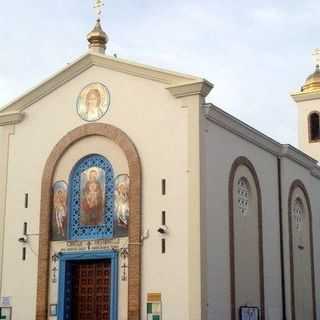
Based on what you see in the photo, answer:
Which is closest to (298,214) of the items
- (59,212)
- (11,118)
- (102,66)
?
(59,212)

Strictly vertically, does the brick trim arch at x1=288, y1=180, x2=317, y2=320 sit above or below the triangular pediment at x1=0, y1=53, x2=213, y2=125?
below

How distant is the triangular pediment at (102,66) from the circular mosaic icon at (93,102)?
0.66m

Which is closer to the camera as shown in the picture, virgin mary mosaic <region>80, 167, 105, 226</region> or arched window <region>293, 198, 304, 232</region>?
virgin mary mosaic <region>80, 167, 105, 226</region>

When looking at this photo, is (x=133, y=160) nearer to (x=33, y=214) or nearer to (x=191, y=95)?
(x=191, y=95)

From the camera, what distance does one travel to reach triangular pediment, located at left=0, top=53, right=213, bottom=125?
2012 cm

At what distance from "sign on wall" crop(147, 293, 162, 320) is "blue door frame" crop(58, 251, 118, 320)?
106 cm

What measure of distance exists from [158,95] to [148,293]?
5543 mm

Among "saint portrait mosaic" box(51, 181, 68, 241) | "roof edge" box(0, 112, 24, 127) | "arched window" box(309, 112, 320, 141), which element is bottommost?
"saint portrait mosaic" box(51, 181, 68, 241)

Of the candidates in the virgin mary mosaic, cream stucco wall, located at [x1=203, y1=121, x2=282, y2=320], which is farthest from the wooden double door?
cream stucco wall, located at [x1=203, y1=121, x2=282, y2=320]

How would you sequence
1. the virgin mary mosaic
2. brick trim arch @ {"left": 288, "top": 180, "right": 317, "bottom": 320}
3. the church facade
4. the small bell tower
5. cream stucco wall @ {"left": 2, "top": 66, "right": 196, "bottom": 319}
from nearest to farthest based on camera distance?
cream stucco wall @ {"left": 2, "top": 66, "right": 196, "bottom": 319} → the church facade → the virgin mary mosaic → brick trim arch @ {"left": 288, "top": 180, "right": 317, "bottom": 320} → the small bell tower

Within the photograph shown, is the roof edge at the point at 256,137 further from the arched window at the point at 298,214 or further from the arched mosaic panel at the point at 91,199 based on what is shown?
the arched mosaic panel at the point at 91,199

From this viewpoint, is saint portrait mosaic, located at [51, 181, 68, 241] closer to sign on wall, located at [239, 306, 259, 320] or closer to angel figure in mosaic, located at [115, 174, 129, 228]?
angel figure in mosaic, located at [115, 174, 129, 228]

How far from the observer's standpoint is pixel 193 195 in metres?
19.4

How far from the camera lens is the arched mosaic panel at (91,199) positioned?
21.0 metres
